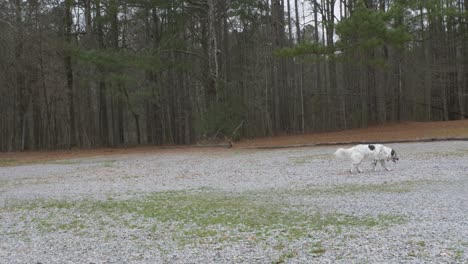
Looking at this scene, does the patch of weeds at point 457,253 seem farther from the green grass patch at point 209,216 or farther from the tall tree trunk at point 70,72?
the tall tree trunk at point 70,72

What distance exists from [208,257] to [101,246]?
1.47 meters

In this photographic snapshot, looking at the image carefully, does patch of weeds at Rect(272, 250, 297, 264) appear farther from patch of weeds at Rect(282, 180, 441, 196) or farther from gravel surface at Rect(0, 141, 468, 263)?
patch of weeds at Rect(282, 180, 441, 196)

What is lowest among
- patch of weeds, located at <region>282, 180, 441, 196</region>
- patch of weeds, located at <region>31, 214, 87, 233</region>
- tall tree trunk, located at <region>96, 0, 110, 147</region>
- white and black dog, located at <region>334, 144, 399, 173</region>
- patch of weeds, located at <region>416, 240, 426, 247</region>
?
patch of weeds, located at <region>31, 214, 87, 233</region>

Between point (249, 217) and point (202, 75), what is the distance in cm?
2456

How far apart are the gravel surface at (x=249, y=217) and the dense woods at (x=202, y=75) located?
49.7 ft

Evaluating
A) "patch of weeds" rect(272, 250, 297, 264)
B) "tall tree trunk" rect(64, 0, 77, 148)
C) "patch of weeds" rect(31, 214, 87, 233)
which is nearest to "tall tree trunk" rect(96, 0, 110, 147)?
"tall tree trunk" rect(64, 0, 77, 148)

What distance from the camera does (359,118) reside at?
98.7 feet

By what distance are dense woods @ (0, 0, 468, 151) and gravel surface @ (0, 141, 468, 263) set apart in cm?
1515

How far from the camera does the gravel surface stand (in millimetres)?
4977

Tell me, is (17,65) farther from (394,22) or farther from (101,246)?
(101,246)

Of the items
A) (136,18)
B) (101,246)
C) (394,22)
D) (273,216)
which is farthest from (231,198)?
(136,18)

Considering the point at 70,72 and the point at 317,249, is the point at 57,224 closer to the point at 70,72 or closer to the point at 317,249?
the point at 317,249


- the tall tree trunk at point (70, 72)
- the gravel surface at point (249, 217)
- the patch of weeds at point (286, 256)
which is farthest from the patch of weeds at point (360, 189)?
the tall tree trunk at point (70, 72)

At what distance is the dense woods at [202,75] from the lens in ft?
88.7
